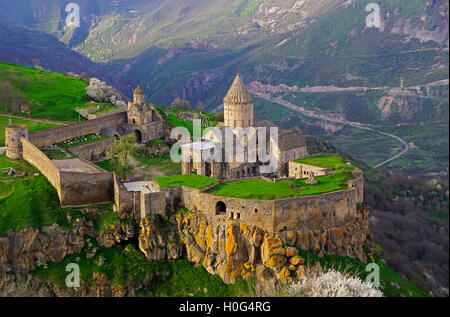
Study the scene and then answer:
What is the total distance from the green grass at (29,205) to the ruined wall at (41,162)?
0.62 metres

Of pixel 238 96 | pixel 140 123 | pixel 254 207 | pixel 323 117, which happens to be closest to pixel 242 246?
pixel 254 207

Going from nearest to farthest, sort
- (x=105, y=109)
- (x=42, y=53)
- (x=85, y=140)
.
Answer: (x=85, y=140) < (x=105, y=109) < (x=42, y=53)

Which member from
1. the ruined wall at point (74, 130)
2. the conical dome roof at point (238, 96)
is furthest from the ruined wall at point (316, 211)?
the ruined wall at point (74, 130)

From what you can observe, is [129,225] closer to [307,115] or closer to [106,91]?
[106,91]

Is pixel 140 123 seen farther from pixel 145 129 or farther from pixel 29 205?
pixel 29 205

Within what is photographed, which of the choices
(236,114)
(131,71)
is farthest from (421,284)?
(131,71)

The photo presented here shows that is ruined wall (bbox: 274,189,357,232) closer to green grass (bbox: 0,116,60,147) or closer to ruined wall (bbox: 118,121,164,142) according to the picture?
ruined wall (bbox: 118,121,164,142)

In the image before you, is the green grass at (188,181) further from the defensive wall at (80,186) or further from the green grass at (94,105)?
the green grass at (94,105)

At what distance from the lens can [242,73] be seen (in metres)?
142

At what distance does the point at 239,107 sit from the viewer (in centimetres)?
5769

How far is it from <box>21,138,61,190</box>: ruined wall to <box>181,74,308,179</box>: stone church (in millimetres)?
11449

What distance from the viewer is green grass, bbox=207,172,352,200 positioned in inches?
1742

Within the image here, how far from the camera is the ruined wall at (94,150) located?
57.9 meters

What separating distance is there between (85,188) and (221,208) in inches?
452
